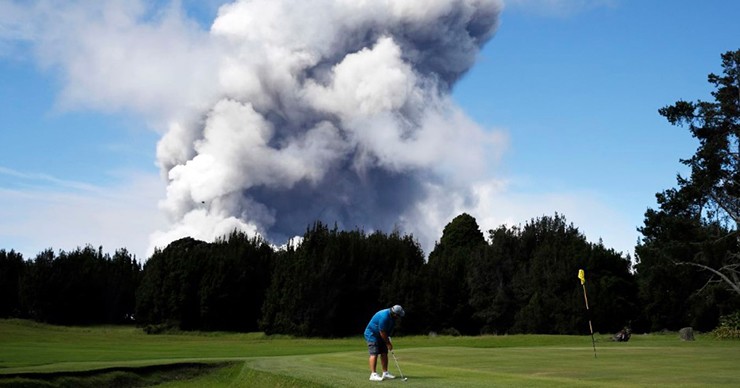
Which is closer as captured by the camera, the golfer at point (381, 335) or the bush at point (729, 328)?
the golfer at point (381, 335)

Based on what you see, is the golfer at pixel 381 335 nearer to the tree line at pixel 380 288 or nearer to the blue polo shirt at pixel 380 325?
the blue polo shirt at pixel 380 325

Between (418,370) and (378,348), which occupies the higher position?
(378,348)

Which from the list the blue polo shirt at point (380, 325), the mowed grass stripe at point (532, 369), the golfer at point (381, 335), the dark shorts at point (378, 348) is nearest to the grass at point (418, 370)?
the mowed grass stripe at point (532, 369)

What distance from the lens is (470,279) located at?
7988 cm

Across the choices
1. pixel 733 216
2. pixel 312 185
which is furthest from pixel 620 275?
pixel 312 185

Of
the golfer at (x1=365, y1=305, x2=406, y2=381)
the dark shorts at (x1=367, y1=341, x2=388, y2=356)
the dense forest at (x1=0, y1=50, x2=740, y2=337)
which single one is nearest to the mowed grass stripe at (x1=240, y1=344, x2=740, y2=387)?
the golfer at (x1=365, y1=305, x2=406, y2=381)

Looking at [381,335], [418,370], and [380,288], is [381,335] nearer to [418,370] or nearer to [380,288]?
[418,370]

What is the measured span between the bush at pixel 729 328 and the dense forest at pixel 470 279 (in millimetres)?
2987

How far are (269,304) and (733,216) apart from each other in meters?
41.8

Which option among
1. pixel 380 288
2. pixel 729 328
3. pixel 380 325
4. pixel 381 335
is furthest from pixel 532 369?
pixel 380 288

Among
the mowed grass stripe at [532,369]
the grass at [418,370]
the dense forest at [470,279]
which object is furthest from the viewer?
the dense forest at [470,279]

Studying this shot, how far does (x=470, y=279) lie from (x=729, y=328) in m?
29.4

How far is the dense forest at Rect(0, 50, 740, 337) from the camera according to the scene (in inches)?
2402

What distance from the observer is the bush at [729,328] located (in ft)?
175
